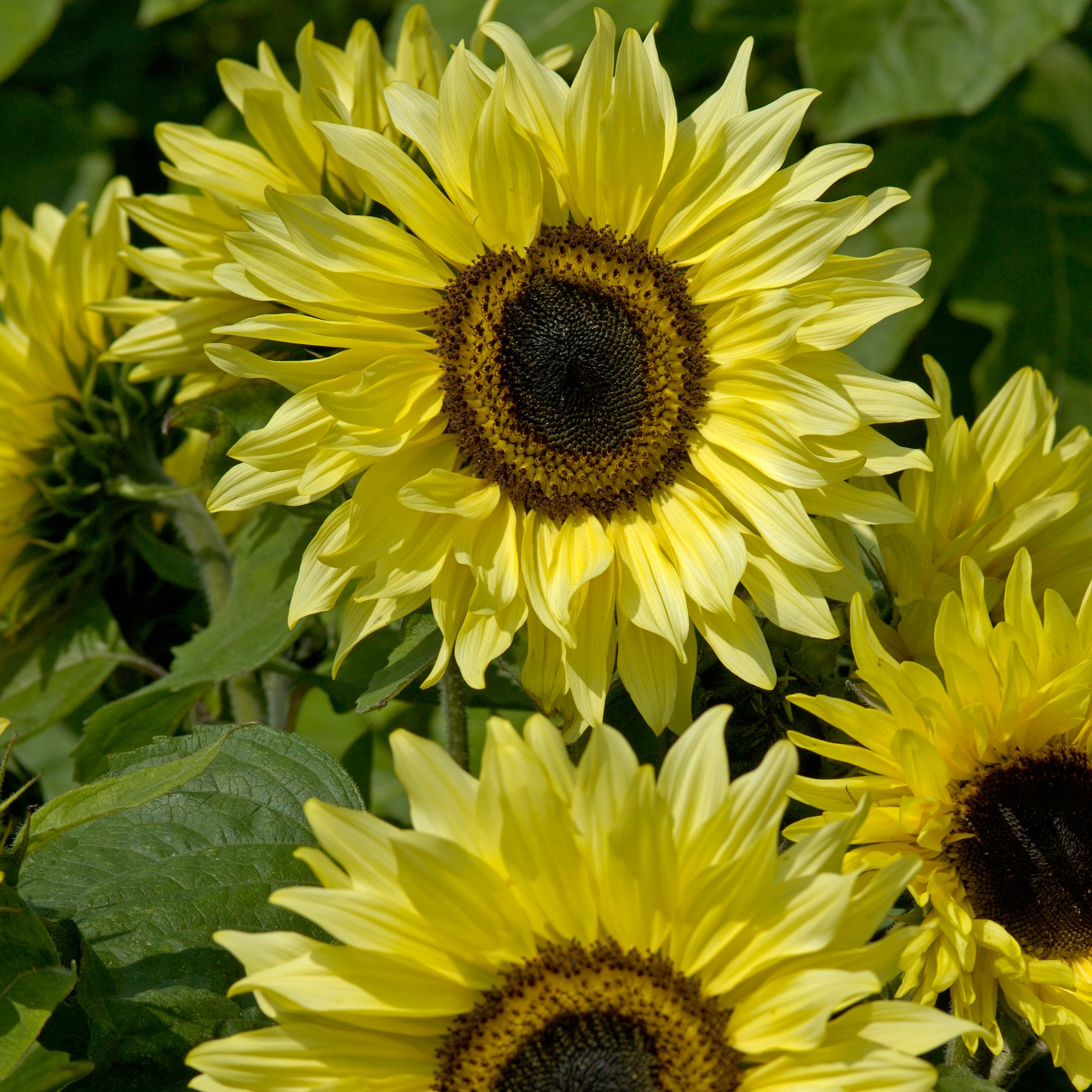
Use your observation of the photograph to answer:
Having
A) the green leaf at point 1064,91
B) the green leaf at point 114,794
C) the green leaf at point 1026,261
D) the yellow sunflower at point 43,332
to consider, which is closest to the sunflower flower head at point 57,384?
the yellow sunflower at point 43,332

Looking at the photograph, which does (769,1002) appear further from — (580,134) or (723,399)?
(580,134)

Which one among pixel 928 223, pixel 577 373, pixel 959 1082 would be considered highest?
pixel 928 223

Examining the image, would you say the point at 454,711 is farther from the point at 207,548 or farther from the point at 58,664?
the point at 58,664

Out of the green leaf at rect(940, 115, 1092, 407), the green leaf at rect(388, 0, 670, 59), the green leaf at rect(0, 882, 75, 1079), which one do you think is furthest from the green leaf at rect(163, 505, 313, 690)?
the green leaf at rect(940, 115, 1092, 407)

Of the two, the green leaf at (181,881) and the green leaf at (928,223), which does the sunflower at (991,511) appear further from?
the green leaf at (928,223)

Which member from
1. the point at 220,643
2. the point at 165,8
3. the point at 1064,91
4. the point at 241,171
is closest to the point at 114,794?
the point at 220,643

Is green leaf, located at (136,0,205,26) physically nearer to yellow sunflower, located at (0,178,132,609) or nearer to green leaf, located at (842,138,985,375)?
yellow sunflower, located at (0,178,132,609)

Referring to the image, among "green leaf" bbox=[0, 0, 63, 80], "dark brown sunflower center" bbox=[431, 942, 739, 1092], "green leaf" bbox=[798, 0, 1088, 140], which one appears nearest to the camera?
"dark brown sunflower center" bbox=[431, 942, 739, 1092]
